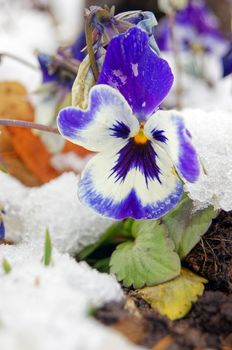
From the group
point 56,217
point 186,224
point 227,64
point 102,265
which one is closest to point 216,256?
point 186,224

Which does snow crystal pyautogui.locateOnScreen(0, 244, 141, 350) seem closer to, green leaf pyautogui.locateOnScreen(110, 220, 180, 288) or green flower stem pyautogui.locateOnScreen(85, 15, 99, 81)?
green leaf pyautogui.locateOnScreen(110, 220, 180, 288)

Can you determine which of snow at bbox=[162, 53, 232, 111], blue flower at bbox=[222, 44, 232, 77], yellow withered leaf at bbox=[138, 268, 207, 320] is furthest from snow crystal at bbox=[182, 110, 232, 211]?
snow at bbox=[162, 53, 232, 111]

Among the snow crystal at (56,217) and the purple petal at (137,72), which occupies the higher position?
the purple petal at (137,72)

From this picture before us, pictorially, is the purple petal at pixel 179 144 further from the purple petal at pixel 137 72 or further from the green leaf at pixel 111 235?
the green leaf at pixel 111 235

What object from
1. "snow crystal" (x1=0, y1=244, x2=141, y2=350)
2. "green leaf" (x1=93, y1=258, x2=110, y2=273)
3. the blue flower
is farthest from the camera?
the blue flower

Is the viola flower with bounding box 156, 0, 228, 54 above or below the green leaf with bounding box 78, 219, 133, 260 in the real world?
below

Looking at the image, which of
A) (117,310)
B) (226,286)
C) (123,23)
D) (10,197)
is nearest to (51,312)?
(117,310)

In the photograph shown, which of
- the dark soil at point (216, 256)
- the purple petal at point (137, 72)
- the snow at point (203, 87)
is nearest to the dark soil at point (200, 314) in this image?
the dark soil at point (216, 256)

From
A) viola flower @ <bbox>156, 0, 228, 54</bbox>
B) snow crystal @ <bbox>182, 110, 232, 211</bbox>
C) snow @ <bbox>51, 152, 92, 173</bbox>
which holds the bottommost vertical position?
viola flower @ <bbox>156, 0, 228, 54</bbox>
